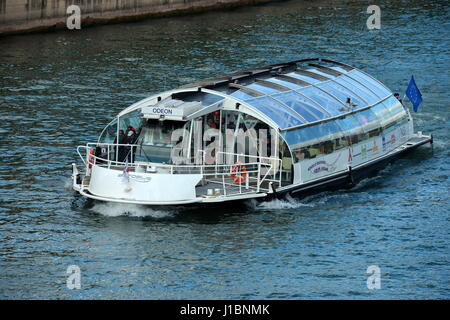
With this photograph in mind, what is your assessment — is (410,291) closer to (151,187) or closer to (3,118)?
(151,187)

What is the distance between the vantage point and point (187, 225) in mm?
43906

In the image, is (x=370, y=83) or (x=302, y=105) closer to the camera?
(x=302, y=105)

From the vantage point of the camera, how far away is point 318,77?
2074 inches

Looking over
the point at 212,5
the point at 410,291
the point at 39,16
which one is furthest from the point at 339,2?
the point at 410,291

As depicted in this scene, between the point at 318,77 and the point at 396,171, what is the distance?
6.20 metres

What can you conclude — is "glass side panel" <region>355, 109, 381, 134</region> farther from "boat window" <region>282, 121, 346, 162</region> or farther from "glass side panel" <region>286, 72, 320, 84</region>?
"glass side panel" <region>286, 72, 320, 84</region>

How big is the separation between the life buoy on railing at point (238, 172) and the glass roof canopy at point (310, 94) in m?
2.45

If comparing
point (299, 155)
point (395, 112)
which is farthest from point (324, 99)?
point (395, 112)

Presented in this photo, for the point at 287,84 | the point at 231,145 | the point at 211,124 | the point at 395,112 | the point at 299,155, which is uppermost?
→ the point at 287,84

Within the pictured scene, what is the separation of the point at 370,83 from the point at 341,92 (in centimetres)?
375

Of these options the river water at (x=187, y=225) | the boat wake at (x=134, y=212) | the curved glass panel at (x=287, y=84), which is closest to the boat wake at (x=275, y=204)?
the river water at (x=187, y=225)

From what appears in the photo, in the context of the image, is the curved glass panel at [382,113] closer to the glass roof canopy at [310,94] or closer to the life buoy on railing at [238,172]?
the glass roof canopy at [310,94]

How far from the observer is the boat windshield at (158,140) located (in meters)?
46.7

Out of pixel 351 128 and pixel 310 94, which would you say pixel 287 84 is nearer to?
pixel 310 94
